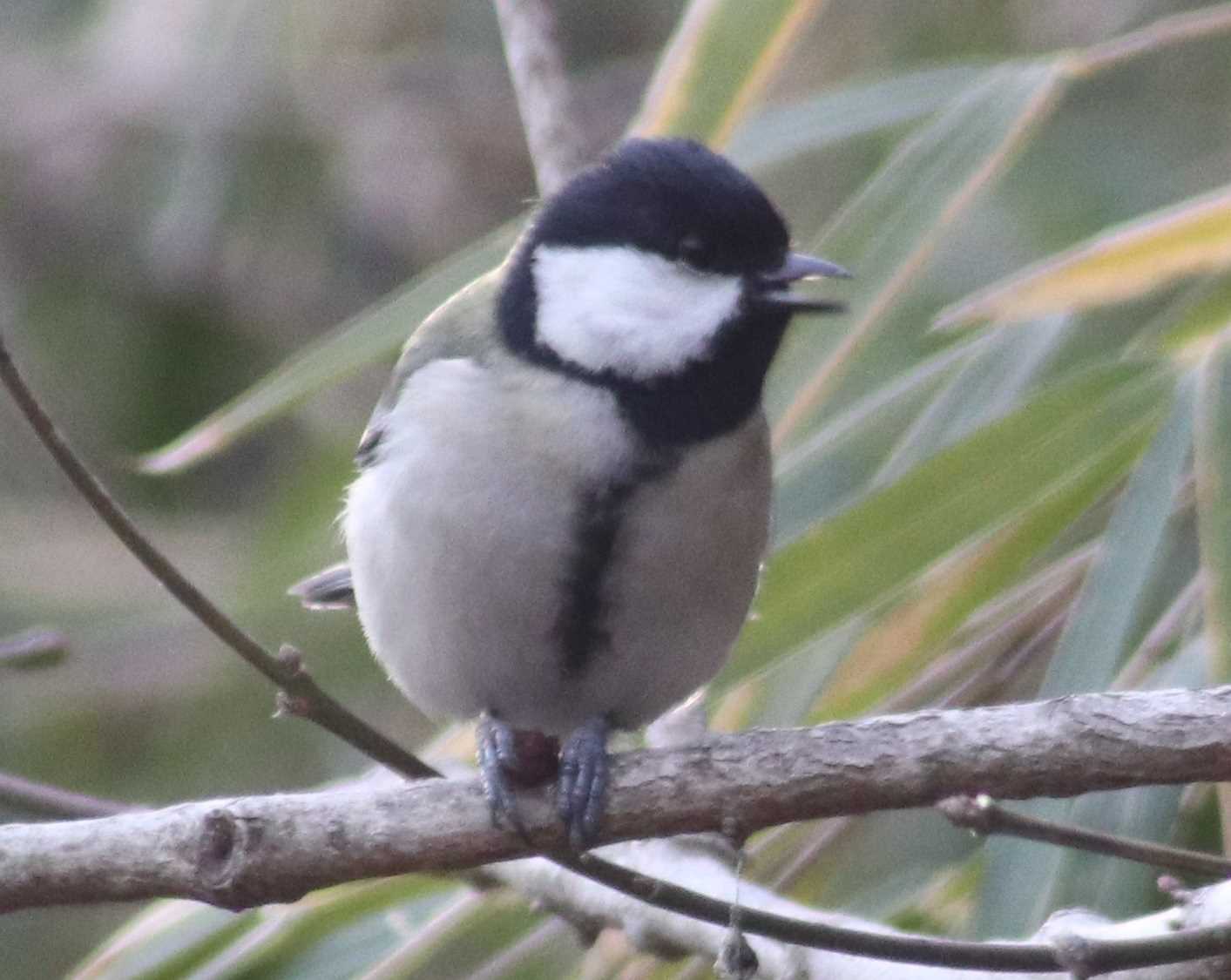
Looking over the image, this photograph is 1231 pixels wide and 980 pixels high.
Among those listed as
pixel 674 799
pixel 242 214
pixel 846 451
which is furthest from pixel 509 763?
pixel 242 214

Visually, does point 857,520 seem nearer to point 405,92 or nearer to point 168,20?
point 168,20

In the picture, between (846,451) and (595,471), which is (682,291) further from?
(846,451)

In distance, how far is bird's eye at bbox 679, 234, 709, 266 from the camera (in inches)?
59.1

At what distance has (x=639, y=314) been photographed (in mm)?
1507

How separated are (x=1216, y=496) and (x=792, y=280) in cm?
39

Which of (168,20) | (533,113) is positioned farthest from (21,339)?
(533,113)

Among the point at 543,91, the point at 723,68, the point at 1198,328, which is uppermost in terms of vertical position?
the point at 543,91

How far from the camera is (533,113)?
2020mm

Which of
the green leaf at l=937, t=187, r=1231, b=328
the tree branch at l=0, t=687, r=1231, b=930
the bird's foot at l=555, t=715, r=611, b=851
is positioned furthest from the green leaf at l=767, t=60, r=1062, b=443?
the tree branch at l=0, t=687, r=1231, b=930

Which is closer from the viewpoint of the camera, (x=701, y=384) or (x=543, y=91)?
(x=701, y=384)

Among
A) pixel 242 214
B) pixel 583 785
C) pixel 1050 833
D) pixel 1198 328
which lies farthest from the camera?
pixel 242 214

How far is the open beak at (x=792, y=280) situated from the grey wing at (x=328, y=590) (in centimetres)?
59

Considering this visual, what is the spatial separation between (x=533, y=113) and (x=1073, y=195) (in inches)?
41.4

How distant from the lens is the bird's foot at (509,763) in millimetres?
1222
